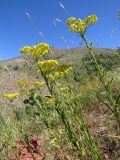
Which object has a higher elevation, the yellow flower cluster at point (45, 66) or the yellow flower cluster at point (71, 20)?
the yellow flower cluster at point (71, 20)

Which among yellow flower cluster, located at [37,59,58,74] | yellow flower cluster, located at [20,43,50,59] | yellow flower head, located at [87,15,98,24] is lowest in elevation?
yellow flower cluster, located at [37,59,58,74]

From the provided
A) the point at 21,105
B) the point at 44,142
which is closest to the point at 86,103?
the point at 44,142

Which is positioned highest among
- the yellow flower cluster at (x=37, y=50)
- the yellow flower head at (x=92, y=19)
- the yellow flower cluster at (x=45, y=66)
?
the yellow flower head at (x=92, y=19)

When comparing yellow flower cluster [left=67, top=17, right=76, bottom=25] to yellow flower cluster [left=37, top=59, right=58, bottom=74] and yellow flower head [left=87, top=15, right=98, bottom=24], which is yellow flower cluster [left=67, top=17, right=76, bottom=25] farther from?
yellow flower cluster [left=37, top=59, right=58, bottom=74]

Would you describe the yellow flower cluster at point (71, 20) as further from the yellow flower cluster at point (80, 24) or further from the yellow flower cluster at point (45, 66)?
the yellow flower cluster at point (45, 66)

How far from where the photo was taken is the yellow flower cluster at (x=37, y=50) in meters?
Result: 3.11

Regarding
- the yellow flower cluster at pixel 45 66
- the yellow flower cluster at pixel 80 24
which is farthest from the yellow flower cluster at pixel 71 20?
the yellow flower cluster at pixel 45 66

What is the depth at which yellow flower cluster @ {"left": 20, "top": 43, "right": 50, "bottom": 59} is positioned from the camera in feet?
10.2

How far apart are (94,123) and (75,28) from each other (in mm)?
2296

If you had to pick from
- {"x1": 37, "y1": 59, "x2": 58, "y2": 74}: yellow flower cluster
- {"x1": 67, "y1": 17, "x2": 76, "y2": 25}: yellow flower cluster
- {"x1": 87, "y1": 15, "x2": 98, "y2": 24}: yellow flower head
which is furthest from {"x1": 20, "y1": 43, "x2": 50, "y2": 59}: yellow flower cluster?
{"x1": 87, "y1": 15, "x2": 98, "y2": 24}: yellow flower head

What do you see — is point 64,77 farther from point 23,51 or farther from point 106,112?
point 106,112

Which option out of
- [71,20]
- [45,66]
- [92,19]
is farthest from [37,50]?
[92,19]

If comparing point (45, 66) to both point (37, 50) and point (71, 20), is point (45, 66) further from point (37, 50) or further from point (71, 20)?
point (71, 20)

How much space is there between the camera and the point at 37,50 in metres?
3.12
